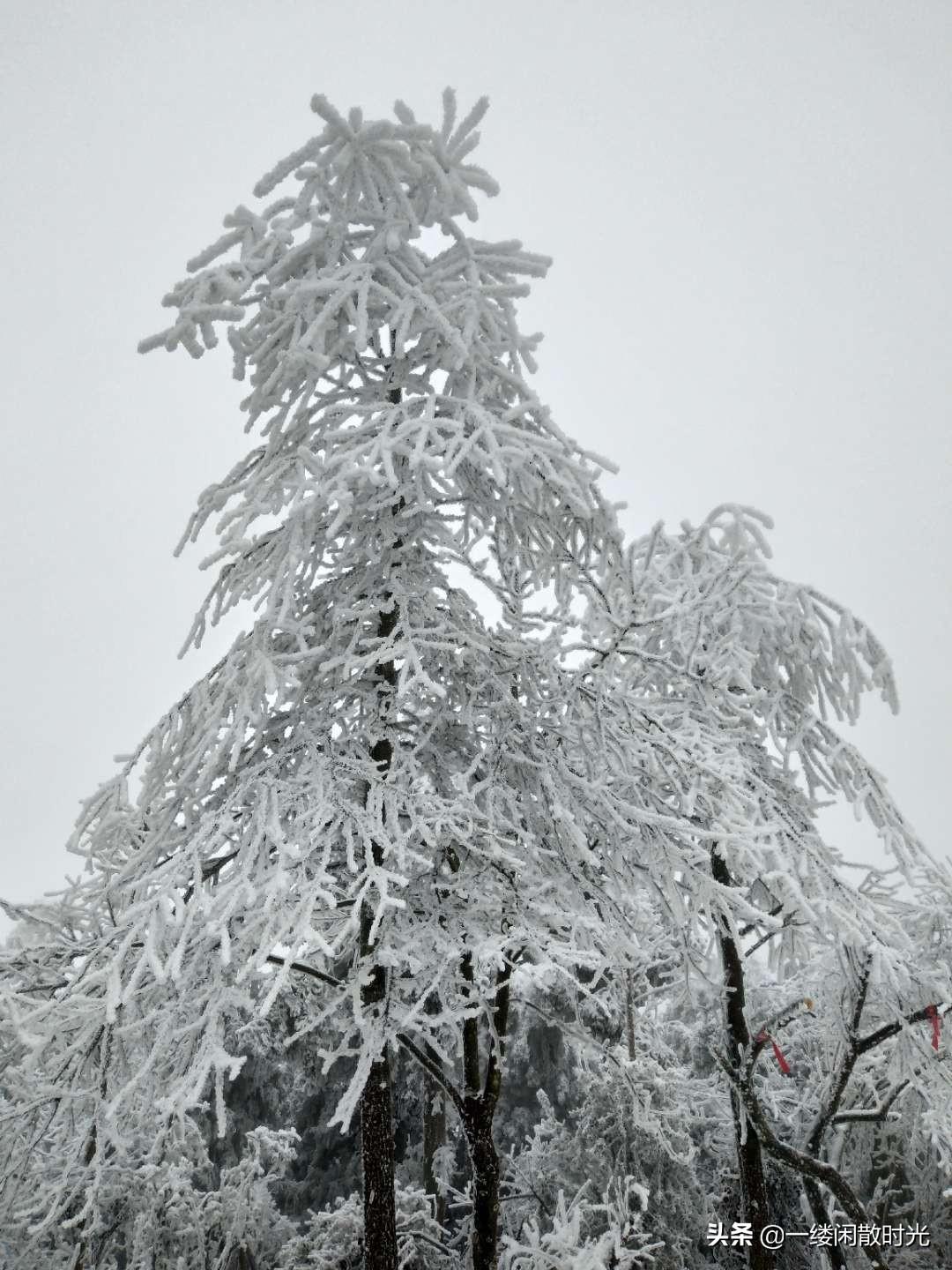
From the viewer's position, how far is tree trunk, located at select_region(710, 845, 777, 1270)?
23.5ft

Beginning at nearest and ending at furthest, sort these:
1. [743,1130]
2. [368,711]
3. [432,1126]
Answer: [368,711] < [743,1130] < [432,1126]

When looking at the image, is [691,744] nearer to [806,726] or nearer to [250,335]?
[806,726]

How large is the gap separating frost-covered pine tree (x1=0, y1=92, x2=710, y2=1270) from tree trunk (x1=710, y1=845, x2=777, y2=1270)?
308cm

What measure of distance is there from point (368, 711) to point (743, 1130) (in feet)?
18.6

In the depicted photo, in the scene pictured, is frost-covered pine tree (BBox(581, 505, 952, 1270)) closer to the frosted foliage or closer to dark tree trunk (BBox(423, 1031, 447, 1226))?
the frosted foliage

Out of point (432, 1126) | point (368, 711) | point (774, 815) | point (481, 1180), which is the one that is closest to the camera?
point (368, 711)

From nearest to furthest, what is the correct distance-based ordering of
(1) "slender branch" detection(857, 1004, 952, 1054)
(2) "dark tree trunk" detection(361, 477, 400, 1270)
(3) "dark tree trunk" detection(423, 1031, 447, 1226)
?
(2) "dark tree trunk" detection(361, 477, 400, 1270) < (1) "slender branch" detection(857, 1004, 952, 1054) < (3) "dark tree trunk" detection(423, 1031, 447, 1226)

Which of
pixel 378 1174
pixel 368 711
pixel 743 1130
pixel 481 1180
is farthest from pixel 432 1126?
pixel 368 711

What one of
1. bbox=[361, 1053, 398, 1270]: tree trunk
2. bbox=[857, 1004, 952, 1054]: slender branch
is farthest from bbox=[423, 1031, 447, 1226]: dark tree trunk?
bbox=[361, 1053, 398, 1270]: tree trunk

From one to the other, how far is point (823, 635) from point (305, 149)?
5613 mm

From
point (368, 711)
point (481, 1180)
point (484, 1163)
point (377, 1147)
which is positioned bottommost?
point (481, 1180)

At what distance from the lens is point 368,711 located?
466 cm

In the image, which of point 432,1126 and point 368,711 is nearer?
point 368,711

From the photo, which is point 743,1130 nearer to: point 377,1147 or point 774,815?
point 774,815
